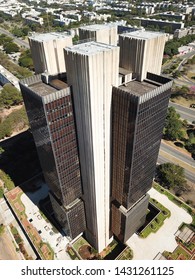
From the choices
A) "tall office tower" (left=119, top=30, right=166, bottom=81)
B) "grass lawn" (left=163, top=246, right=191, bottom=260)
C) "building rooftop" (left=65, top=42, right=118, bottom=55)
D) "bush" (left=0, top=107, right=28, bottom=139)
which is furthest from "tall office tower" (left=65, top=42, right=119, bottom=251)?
"bush" (left=0, top=107, right=28, bottom=139)

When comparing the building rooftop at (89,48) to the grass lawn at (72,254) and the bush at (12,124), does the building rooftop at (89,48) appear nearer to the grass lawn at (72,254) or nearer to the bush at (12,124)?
the grass lawn at (72,254)

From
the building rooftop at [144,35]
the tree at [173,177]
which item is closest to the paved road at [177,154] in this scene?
the tree at [173,177]

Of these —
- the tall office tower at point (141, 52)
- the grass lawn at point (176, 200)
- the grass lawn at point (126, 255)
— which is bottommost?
the grass lawn at point (126, 255)

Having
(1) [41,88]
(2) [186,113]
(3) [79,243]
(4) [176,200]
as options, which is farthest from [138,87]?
(2) [186,113]

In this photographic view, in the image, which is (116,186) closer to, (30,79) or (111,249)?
(111,249)

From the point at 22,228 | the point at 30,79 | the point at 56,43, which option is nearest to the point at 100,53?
the point at 56,43

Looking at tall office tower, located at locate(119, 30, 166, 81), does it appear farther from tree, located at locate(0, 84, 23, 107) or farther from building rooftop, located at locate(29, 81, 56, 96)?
tree, located at locate(0, 84, 23, 107)
